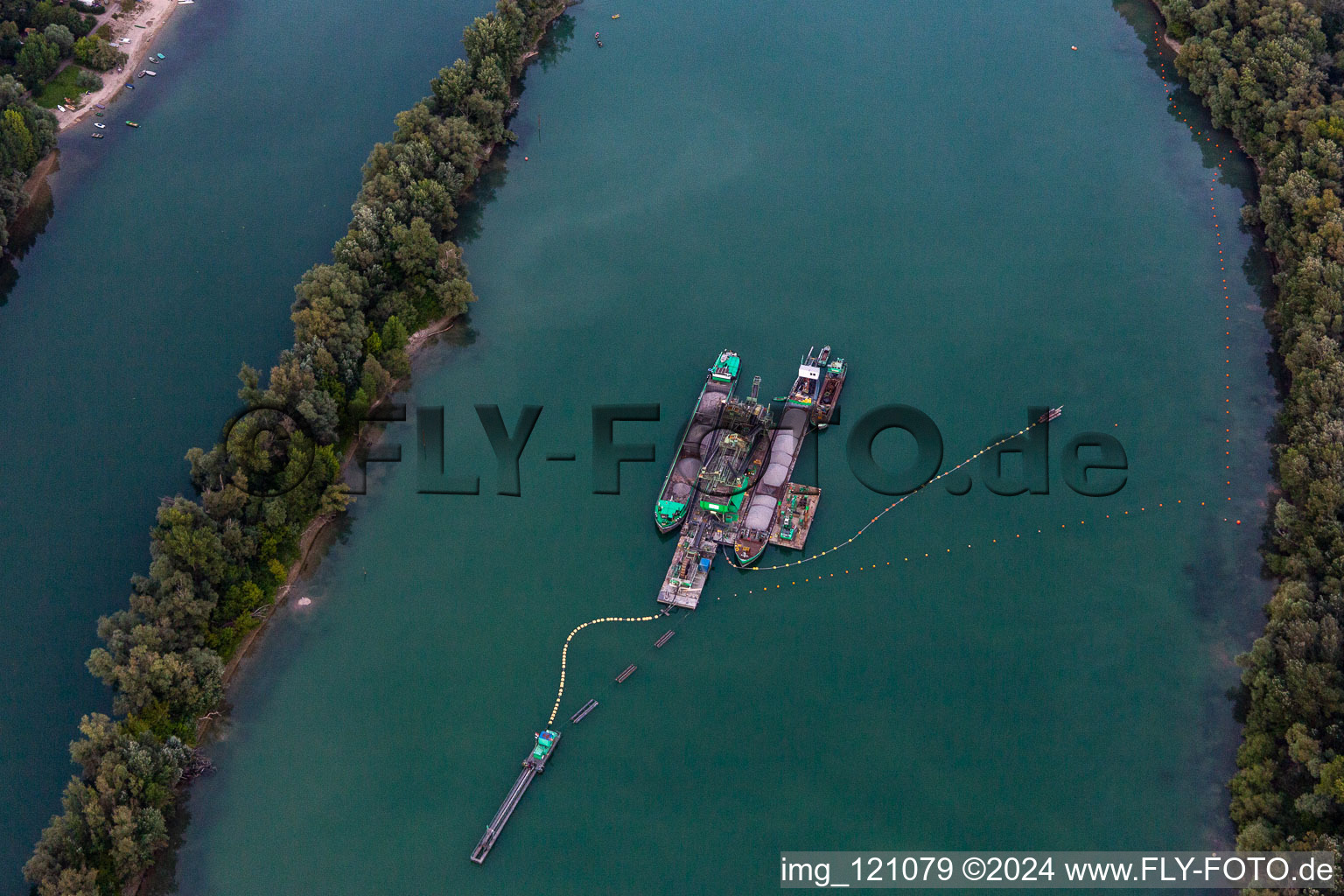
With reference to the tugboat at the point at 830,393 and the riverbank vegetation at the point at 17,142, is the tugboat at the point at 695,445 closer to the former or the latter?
the tugboat at the point at 830,393

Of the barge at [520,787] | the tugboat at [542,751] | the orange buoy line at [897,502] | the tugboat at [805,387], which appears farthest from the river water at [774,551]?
the tugboat at [805,387]

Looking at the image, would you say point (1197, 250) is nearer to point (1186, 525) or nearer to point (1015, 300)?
point (1015, 300)

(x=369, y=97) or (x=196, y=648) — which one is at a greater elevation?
(x=369, y=97)

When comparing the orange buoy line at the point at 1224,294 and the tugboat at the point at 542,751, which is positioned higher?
the orange buoy line at the point at 1224,294

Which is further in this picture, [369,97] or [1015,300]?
[369,97]

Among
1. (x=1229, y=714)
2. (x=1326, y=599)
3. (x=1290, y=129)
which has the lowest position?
(x=1229, y=714)

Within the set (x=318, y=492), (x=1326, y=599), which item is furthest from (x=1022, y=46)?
(x=318, y=492)

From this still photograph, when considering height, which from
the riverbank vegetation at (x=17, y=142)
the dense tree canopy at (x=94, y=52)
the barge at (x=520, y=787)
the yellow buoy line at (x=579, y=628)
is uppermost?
the dense tree canopy at (x=94, y=52)

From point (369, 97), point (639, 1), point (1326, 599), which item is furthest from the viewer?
point (639, 1)
